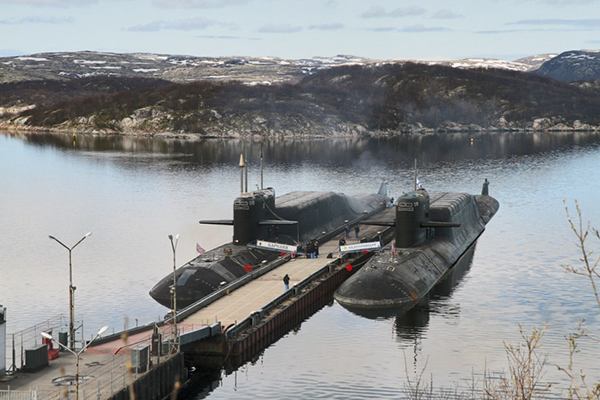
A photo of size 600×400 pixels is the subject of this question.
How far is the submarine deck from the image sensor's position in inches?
2345

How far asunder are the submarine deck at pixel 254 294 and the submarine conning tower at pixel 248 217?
393 cm

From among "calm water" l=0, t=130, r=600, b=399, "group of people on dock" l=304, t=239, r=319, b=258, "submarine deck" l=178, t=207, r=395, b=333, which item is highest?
"group of people on dock" l=304, t=239, r=319, b=258

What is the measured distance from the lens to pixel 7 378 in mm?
45031

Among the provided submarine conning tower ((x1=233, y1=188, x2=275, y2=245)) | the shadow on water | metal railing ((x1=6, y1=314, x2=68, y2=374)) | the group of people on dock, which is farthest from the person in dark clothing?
metal railing ((x1=6, y1=314, x2=68, y2=374))

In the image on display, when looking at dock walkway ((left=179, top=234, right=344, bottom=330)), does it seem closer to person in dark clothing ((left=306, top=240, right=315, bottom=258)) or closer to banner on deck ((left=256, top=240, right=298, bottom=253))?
person in dark clothing ((left=306, top=240, right=315, bottom=258))

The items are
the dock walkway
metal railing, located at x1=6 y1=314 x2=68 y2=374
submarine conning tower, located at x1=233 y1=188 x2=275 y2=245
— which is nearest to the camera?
metal railing, located at x1=6 y1=314 x2=68 y2=374

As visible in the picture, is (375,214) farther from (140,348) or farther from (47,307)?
(140,348)

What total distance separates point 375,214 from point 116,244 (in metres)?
33.2

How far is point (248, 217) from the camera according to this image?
79.4 meters

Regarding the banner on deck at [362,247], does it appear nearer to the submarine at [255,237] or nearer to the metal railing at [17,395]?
the submarine at [255,237]

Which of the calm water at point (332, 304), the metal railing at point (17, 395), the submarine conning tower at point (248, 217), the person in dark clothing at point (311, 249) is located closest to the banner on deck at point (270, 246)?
the submarine conning tower at point (248, 217)

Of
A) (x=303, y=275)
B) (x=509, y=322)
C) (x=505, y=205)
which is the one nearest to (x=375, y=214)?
(x=505, y=205)

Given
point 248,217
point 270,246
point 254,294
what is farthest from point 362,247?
point 254,294

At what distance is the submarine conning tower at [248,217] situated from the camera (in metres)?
79.3
